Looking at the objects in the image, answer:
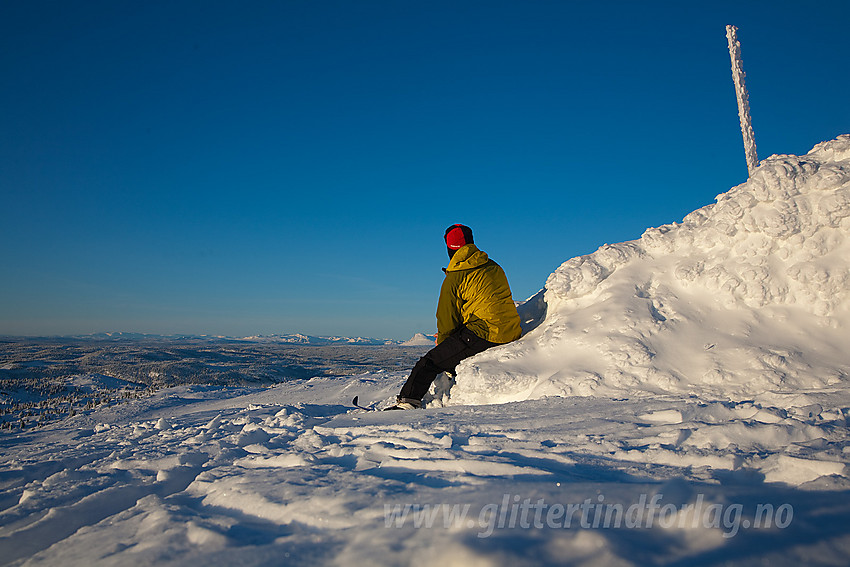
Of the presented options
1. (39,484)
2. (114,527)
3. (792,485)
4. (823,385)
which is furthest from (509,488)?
(823,385)

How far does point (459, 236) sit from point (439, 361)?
1604 mm

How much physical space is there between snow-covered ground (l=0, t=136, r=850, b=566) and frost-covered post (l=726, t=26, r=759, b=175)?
1320 mm

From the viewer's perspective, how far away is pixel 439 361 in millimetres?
5035

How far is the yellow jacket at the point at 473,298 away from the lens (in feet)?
16.9

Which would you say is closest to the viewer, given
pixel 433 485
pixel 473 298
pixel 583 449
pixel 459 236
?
pixel 433 485

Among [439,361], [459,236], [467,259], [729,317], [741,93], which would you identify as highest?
[741,93]

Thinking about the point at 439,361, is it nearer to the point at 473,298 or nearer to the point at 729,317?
the point at 473,298

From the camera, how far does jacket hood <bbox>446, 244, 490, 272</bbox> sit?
5184 mm

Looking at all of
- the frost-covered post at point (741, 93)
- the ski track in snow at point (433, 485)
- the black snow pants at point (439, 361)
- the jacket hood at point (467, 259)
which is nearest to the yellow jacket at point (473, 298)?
the jacket hood at point (467, 259)

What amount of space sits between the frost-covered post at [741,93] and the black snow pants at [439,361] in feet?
16.0

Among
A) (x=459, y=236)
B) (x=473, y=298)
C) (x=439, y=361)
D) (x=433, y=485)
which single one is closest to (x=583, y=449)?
(x=433, y=485)

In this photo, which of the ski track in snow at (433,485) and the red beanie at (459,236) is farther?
the red beanie at (459,236)

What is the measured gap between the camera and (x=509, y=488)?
68.0 inches

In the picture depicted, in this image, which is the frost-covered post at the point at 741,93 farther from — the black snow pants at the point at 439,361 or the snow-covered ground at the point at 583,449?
the black snow pants at the point at 439,361
